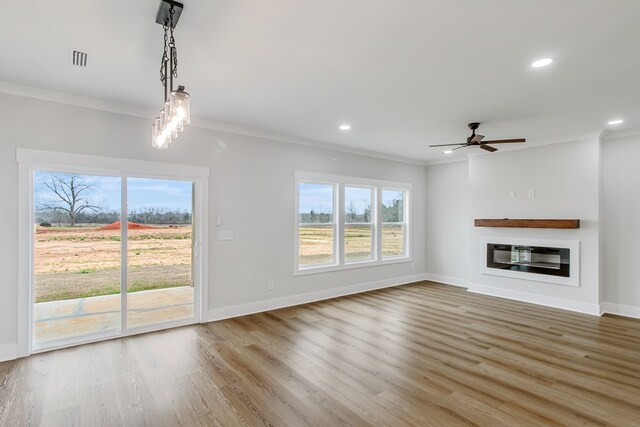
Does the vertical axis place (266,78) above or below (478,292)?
above

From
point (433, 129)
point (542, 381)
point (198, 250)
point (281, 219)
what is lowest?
point (542, 381)

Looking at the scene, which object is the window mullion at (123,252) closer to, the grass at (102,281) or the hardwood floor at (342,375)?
the grass at (102,281)

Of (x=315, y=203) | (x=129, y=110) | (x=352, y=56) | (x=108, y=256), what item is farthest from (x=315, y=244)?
(x=352, y=56)

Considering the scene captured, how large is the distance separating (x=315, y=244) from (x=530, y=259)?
12.6 ft

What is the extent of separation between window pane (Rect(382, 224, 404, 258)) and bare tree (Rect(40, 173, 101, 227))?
17.2 ft

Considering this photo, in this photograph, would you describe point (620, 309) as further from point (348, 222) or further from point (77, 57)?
point (77, 57)

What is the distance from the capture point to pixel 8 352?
3428mm

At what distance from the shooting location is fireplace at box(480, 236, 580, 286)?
540cm

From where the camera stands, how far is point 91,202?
3982 mm

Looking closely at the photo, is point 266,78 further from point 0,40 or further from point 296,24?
point 0,40

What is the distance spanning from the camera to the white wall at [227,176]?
3461 mm

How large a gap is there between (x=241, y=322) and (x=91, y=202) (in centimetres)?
244

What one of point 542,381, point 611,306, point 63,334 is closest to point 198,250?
point 63,334

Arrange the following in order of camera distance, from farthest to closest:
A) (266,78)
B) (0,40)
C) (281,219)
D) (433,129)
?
(281,219)
(433,129)
(266,78)
(0,40)
